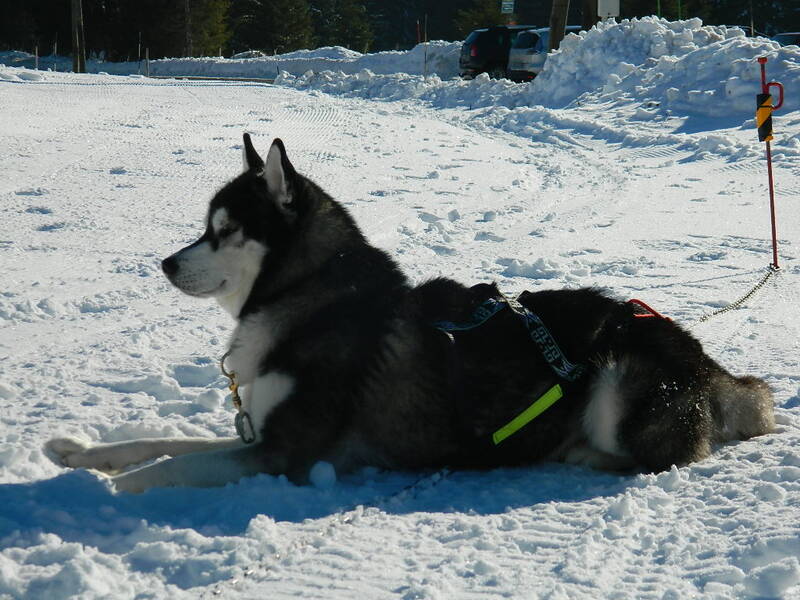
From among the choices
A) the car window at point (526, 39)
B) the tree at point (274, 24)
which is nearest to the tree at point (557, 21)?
the car window at point (526, 39)

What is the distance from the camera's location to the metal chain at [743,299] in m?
5.75

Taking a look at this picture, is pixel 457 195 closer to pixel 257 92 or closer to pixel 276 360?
pixel 276 360

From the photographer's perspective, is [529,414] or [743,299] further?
[743,299]

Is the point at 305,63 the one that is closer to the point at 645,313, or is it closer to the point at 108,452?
the point at 645,313

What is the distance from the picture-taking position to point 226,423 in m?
4.02

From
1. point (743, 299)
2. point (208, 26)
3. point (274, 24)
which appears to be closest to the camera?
point (743, 299)

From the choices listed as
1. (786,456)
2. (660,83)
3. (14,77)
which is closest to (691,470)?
(786,456)

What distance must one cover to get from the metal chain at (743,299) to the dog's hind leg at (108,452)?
3.39 m

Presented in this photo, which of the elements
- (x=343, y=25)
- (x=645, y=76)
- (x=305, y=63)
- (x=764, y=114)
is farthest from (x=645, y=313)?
(x=343, y=25)

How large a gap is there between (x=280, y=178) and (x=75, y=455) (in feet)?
4.16

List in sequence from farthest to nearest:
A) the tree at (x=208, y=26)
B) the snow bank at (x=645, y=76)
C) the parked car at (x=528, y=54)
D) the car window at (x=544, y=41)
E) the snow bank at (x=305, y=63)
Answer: the tree at (x=208, y=26) < the snow bank at (x=305, y=63) < the car window at (x=544, y=41) < the parked car at (x=528, y=54) < the snow bank at (x=645, y=76)

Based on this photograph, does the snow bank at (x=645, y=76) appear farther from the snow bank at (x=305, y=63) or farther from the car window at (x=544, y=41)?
the snow bank at (x=305, y=63)

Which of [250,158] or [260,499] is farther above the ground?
[250,158]

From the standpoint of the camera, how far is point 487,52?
2731cm
